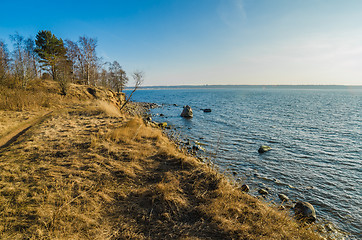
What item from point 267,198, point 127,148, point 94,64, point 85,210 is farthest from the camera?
point 94,64

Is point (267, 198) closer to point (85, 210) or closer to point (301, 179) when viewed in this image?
point (301, 179)

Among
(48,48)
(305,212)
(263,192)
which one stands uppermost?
(48,48)

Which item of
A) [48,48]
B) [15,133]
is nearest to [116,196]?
[15,133]

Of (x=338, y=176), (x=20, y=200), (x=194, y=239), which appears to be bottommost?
(x=338, y=176)

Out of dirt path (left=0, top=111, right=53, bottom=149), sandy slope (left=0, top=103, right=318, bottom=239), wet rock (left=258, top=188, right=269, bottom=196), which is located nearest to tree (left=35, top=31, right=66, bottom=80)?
dirt path (left=0, top=111, right=53, bottom=149)

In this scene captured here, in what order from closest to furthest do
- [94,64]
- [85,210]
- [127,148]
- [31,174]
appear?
[85,210] < [31,174] < [127,148] < [94,64]

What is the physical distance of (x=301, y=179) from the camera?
1040 centimetres

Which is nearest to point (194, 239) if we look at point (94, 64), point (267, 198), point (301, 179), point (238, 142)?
point (267, 198)

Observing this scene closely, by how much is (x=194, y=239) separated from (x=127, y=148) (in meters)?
6.51

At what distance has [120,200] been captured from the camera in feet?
17.4

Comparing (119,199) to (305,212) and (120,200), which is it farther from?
(305,212)

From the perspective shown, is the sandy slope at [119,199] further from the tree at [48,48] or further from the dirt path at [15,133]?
the tree at [48,48]

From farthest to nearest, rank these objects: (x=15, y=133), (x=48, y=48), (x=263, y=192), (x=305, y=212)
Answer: (x=48, y=48), (x=15, y=133), (x=263, y=192), (x=305, y=212)

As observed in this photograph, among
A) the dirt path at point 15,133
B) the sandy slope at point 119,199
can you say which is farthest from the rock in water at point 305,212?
the dirt path at point 15,133
